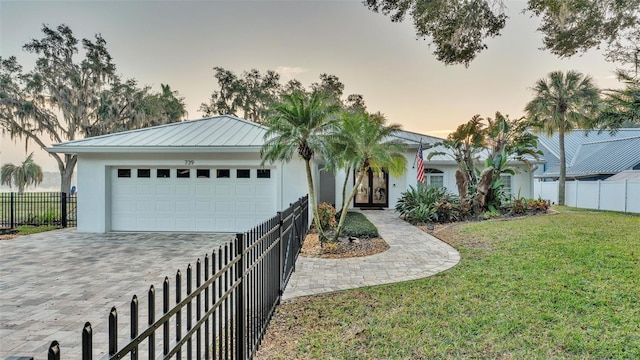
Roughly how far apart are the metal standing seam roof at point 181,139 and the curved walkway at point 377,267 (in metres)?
5.33

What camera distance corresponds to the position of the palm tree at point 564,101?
2011 cm

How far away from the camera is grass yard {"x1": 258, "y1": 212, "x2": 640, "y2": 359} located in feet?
12.1

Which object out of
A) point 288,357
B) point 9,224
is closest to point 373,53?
point 288,357

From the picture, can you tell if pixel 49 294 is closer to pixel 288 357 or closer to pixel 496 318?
pixel 288 357

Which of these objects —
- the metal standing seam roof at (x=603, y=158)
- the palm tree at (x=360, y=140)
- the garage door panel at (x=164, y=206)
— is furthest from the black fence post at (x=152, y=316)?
the metal standing seam roof at (x=603, y=158)

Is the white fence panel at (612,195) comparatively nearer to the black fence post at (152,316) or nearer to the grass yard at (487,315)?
the grass yard at (487,315)

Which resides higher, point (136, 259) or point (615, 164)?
point (615, 164)

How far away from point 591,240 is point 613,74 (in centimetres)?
430

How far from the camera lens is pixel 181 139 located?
12.0 meters

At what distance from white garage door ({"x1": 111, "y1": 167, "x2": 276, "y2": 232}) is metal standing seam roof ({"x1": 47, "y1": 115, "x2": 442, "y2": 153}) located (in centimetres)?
98

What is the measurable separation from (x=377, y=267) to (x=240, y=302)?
15.4 ft

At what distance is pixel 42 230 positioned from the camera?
12.6 metres

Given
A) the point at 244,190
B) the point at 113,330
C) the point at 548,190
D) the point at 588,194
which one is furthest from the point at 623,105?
the point at 548,190

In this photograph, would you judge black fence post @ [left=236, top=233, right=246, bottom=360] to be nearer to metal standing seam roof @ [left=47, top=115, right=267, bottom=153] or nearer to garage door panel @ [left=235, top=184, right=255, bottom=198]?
metal standing seam roof @ [left=47, top=115, right=267, bottom=153]
